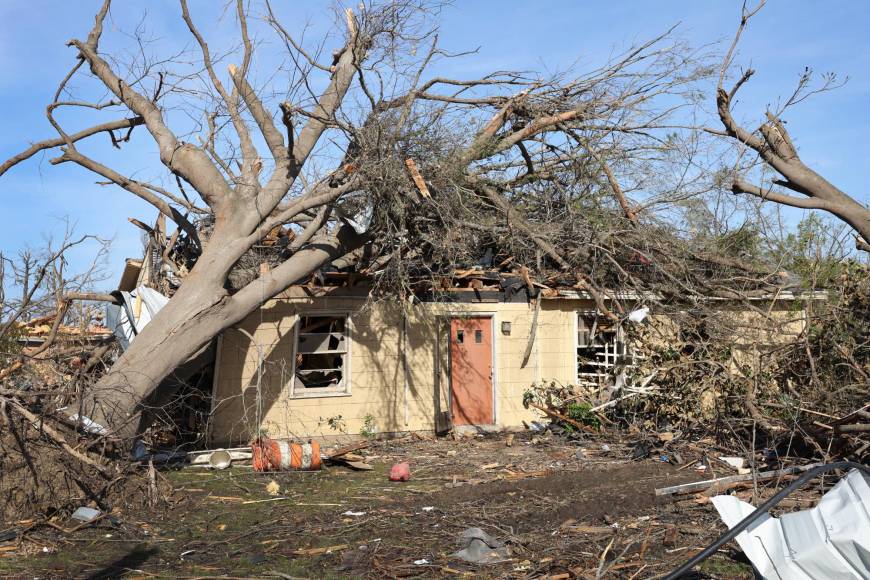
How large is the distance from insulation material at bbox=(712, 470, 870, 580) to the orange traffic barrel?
6626 mm

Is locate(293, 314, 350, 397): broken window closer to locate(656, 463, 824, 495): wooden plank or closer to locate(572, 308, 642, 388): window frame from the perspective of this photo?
locate(572, 308, 642, 388): window frame

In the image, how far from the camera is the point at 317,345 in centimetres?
1256

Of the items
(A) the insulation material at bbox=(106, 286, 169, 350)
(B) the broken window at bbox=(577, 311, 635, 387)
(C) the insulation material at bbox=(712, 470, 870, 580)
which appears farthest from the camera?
(B) the broken window at bbox=(577, 311, 635, 387)

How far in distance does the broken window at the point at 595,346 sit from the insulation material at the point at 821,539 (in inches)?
357

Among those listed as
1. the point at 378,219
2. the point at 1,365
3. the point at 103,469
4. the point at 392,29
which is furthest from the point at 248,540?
the point at 392,29

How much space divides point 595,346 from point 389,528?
794 centimetres

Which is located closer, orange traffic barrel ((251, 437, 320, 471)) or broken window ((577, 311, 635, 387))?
orange traffic barrel ((251, 437, 320, 471))

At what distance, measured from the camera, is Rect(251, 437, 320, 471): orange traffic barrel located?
9.86 meters

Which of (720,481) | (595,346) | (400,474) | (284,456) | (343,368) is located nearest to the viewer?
(720,481)

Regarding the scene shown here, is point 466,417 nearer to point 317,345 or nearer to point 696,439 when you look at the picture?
point 317,345

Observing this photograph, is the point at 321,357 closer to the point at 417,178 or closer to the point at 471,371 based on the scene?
the point at 471,371

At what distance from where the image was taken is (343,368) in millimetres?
12617

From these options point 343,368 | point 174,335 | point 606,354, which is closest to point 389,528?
point 174,335

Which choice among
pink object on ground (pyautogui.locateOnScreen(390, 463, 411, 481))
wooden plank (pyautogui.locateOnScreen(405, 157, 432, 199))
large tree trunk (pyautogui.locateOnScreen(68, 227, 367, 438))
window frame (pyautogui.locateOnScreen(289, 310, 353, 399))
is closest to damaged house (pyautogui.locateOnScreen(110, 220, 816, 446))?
window frame (pyautogui.locateOnScreen(289, 310, 353, 399))
